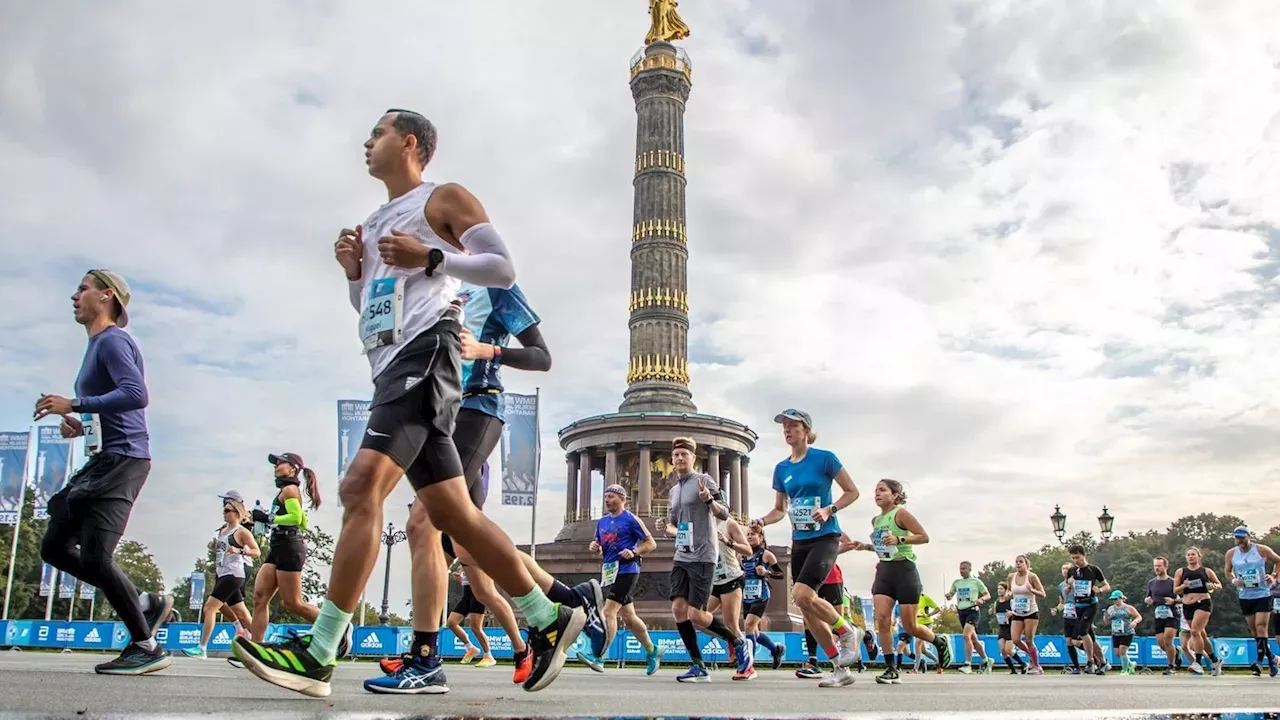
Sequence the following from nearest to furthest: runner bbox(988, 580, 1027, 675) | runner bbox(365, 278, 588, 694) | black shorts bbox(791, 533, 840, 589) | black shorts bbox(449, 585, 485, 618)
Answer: runner bbox(365, 278, 588, 694) → black shorts bbox(791, 533, 840, 589) → black shorts bbox(449, 585, 485, 618) → runner bbox(988, 580, 1027, 675)

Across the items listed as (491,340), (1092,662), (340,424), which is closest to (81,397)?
(491,340)

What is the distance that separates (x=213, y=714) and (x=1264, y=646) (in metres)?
16.0

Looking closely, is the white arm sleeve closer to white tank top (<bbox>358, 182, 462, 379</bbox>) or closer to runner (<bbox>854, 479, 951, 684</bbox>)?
white tank top (<bbox>358, 182, 462, 379</bbox>)

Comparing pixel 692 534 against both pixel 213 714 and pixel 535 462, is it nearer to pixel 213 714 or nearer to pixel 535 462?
pixel 213 714

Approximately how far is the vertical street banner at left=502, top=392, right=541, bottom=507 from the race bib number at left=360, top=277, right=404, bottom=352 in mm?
23316

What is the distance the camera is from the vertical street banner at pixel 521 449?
27750 millimetres

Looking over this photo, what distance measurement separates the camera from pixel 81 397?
597 centimetres

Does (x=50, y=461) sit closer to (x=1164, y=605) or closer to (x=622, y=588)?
(x=622, y=588)

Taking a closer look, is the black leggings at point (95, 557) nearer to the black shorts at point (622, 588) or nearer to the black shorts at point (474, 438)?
the black shorts at point (474, 438)

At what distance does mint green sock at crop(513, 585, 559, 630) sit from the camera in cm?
454

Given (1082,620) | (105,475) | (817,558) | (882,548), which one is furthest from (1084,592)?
(105,475)

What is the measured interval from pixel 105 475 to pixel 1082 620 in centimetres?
1577

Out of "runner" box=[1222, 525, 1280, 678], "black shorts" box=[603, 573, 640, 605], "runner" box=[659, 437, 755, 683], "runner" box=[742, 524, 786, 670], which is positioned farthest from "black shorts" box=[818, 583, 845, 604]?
"runner" box=[1222, 525, 1280, 678]

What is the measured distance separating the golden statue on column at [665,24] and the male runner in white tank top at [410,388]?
5054cm
